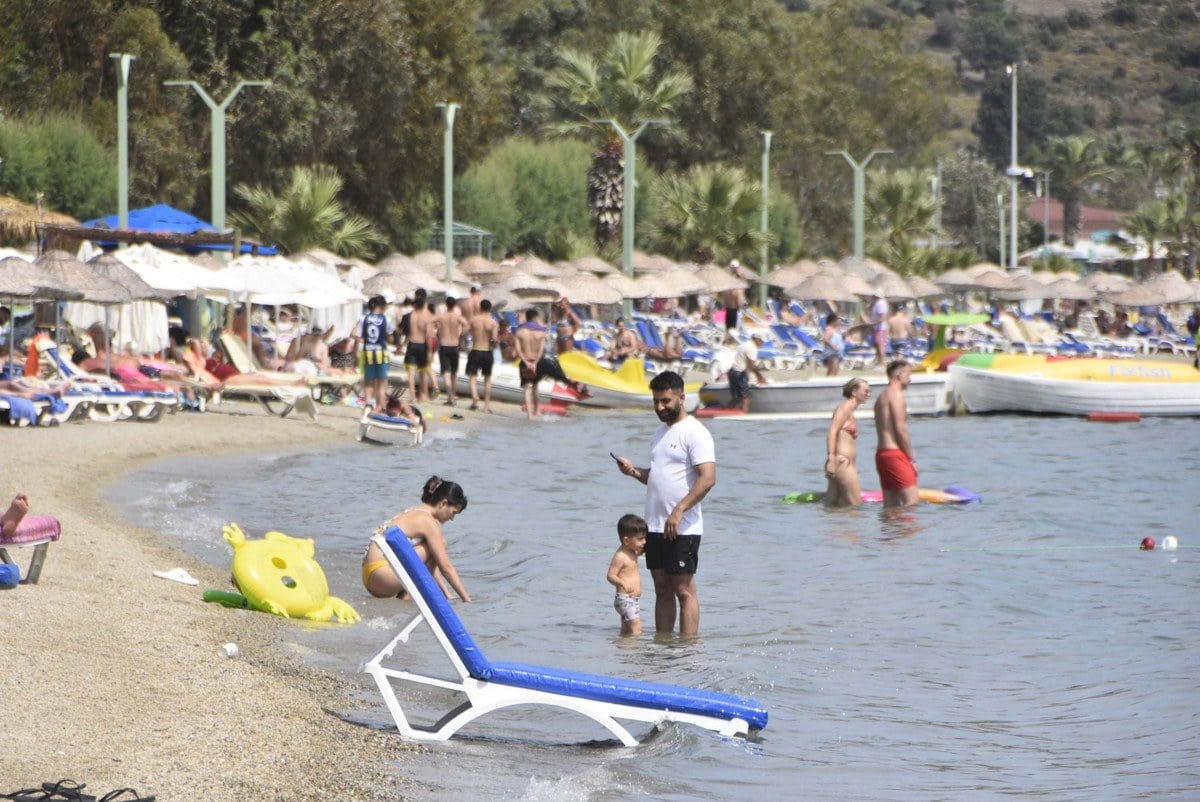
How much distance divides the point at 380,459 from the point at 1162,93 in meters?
131

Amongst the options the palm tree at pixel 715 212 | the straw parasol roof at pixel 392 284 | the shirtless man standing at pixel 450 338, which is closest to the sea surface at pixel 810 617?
the shirtless man standing at pixel 450 338

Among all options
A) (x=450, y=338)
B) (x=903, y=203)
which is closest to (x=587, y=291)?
(x=450, y=338)

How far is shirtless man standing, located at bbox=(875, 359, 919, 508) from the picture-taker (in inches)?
531

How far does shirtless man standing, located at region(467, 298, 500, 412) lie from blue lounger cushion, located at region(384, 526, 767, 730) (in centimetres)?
1628

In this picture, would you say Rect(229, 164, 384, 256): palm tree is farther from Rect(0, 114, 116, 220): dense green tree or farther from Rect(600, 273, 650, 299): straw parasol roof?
Rect(600, 273, 650, 299): straw parasol roof

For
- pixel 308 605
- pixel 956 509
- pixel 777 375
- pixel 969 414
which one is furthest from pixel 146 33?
pixel 308 605

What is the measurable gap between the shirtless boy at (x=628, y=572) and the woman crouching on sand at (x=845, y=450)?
445cm

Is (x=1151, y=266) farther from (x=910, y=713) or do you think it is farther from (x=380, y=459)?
(x=910, y=713)

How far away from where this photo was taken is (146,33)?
3788 cm

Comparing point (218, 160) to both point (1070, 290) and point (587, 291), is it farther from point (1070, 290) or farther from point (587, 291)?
point (1070, 290)

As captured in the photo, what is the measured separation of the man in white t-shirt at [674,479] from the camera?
825 cm

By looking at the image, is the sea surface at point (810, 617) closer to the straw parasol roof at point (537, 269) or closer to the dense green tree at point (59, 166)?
the straw parasol roof at point (537, 269)

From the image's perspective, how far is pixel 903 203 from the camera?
174 feet

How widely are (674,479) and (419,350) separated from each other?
15.5 m
